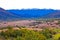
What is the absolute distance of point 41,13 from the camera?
103 meters

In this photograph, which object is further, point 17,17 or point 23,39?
point 17,17

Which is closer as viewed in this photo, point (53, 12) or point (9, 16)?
→ point (9, 16)

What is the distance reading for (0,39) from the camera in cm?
3191

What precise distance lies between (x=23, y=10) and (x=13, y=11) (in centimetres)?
359

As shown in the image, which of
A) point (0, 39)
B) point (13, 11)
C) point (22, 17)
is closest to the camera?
point (0, 39)

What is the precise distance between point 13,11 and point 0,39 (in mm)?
65314

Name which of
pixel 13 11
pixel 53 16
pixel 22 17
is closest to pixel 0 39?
pixel 13 11

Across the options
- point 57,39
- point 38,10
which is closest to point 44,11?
point 38,10

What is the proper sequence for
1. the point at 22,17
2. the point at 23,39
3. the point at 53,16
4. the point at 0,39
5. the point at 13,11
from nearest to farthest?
the point at 23,39
the point at 0,39
the point at 13,11
the point at 22,17
the point at 53,16

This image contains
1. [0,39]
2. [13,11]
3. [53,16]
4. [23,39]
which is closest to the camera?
[23,39]

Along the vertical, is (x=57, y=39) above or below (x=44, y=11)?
above

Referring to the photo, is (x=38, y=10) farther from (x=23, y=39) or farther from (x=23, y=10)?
(x=23, y=39)

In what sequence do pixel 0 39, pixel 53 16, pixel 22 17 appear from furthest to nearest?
pixel 53 16
pixel 22 17
pixel 0 39

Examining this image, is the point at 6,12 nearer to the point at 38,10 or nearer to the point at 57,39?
the point at 38,10
